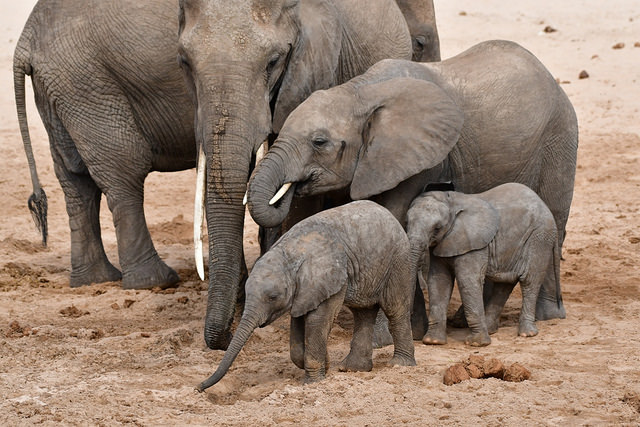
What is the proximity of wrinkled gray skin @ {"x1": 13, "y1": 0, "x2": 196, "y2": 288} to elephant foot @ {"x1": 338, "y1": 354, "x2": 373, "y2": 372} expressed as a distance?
2.48 metres

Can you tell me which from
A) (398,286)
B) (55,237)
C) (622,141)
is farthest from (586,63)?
(398,286)

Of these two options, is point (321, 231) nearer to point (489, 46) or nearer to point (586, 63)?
point (489, 46)

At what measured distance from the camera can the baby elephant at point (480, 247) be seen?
6.34 metres

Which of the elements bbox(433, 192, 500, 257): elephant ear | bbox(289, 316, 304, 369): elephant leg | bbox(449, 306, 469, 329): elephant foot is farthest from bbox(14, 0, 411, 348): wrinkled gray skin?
bbox(449, 306, 469, 329): elephant foot

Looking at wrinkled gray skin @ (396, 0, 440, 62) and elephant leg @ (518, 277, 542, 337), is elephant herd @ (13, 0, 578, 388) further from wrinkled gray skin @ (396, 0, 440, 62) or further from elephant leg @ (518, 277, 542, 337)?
wrinkled gray skin @ (396, 0, 440, 62)

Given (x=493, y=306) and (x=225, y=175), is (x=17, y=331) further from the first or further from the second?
(x=493, y=306)

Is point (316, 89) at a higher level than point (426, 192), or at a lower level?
higher

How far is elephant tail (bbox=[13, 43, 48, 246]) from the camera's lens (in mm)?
7879

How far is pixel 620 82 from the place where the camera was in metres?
14.0

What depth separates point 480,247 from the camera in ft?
21.0

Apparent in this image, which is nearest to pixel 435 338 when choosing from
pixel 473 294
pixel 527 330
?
pixel 473 294

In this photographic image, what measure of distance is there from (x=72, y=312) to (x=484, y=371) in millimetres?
2787

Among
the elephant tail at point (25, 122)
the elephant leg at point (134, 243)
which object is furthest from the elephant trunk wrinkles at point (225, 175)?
the elephant tail at point (25, 122)

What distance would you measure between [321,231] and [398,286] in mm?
527
